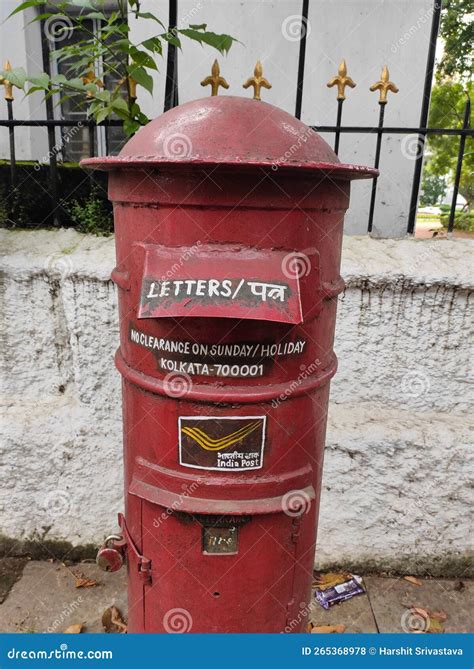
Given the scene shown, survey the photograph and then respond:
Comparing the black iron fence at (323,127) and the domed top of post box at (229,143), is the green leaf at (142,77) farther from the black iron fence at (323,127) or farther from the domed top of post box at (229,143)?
the domed top of post box at (229,143)

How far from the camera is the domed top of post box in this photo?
1.44m

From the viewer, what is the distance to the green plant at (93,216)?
121 inches

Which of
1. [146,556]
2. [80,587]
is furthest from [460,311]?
[80,587]

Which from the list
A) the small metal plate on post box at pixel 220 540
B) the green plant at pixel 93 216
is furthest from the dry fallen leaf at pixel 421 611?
the green plant at pixel 93 216

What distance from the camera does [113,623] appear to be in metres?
2.76

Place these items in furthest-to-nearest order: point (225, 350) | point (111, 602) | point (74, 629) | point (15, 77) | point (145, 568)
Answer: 1. point (111, 602)
2. point (74, 629)
3. point (15, 77)
4. point (145, 568)
5. point (225, 350)

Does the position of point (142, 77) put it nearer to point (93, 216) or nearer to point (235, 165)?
point (93, 216)

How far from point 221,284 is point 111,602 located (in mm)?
2250

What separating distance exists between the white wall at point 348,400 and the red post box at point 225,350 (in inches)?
42.1

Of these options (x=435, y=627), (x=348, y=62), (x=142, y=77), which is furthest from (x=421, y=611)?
(x=348, y=62)

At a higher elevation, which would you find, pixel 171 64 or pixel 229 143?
pixel 171 64

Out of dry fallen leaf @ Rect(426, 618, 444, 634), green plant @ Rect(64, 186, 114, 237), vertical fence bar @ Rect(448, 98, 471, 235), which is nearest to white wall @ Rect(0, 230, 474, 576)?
green plant @ Rect(64, 186, 114, 237)

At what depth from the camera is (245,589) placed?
185 cm

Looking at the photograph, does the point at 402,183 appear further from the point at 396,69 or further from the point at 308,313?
the point at 308,313
